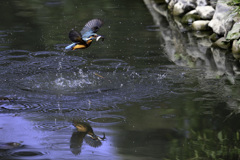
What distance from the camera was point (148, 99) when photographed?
6.65 m

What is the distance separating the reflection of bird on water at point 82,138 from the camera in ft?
16.9

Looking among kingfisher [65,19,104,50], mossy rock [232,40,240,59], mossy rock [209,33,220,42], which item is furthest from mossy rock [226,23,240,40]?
kingfisher [65,19,104,50]

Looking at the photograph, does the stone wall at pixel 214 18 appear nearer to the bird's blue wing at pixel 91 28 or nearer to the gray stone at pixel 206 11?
the gray stone at pixel 206 11

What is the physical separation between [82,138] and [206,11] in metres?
6.93

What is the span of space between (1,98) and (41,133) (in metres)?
1.32

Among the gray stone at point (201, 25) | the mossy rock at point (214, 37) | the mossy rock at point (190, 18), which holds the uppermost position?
the mossy rock at point (214, 37)

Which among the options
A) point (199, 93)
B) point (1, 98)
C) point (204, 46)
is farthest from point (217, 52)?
point (1, 98)

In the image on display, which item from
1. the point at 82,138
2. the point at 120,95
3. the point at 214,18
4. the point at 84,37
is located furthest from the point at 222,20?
the point at 82,138

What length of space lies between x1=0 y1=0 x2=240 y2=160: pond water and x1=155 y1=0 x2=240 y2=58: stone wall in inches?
12.4

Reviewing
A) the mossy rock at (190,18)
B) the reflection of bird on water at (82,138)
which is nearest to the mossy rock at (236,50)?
the mossy rock at (190,18)

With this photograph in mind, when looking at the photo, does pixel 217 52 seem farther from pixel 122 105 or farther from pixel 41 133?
pixel 41 133

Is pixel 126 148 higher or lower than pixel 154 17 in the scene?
higher

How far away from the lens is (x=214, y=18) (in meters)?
10.6

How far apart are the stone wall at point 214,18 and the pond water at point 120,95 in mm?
315
